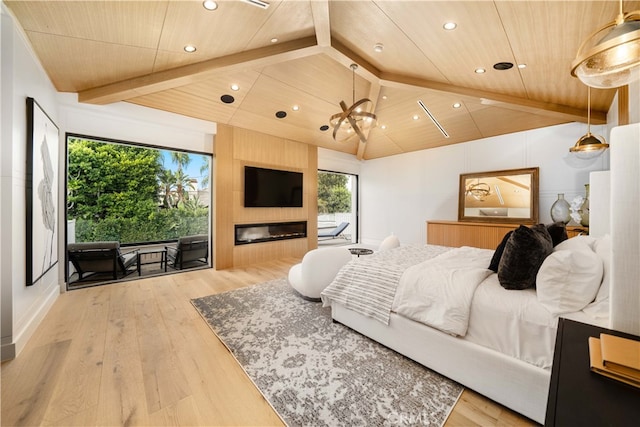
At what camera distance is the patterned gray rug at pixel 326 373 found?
1.54 metres

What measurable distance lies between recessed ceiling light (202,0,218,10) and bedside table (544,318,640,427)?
335 cm

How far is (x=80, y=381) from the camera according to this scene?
5.90ft

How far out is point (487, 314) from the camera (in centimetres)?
165

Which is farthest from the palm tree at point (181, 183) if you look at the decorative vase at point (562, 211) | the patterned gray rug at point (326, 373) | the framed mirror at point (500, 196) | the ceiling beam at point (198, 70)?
the decorative vase at point (562, 211)

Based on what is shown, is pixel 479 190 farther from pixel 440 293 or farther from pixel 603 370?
pixel 603 370

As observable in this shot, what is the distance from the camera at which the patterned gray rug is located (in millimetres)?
1537

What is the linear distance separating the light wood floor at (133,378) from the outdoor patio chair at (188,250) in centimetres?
202

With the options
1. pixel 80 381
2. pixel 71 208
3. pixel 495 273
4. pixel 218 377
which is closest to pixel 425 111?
pixel 495 273

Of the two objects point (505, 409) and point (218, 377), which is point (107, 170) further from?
point (505, 409)

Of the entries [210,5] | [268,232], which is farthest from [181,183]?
[210,5]

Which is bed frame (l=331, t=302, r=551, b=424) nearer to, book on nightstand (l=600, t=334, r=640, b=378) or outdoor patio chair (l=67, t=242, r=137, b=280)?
book on nightstand (l=600, t=334, r=640, b=378)

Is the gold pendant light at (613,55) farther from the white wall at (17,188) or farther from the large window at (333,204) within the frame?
the large window at (333,204)

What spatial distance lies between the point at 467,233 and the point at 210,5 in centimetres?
557

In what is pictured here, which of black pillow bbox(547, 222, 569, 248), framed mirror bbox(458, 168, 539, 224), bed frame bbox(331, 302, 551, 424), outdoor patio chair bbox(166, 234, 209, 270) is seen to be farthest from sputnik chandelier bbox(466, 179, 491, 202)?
outdoor patio chair bbox(166, 234, 209, 270)
